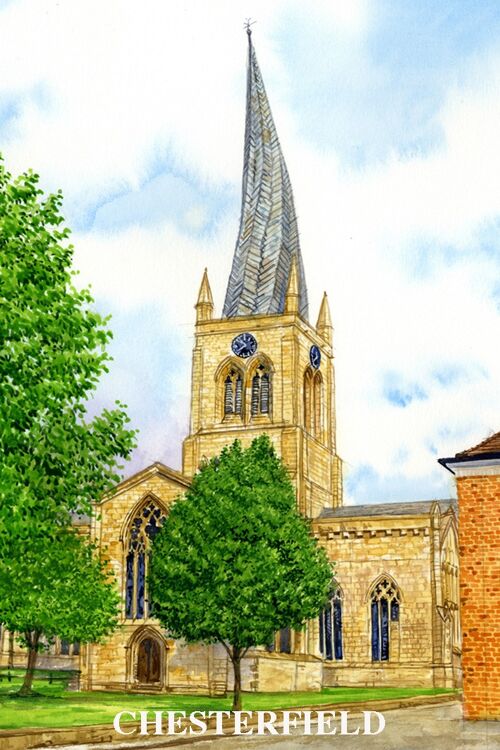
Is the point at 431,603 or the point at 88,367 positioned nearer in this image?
the point at 88,367

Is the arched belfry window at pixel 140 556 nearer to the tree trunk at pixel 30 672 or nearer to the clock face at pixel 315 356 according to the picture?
the tree trunk at pixel 30 672

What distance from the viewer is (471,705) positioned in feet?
84.2

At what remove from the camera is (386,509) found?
60.9 metres

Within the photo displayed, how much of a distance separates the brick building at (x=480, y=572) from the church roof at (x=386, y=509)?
30.7 metres

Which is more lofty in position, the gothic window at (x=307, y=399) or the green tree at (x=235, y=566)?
the gothic window at (x=307, y=399)

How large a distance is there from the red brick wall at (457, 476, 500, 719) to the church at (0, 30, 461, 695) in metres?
21.7

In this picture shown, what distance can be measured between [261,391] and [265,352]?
2.39 meters

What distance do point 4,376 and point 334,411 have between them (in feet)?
160

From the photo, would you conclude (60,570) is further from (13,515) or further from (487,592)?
(487,592)

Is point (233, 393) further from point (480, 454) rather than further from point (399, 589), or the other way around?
point (480, 454)

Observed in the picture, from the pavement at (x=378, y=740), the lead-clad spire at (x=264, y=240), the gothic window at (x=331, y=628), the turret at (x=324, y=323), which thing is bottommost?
the pavement at (x=378, y=740)

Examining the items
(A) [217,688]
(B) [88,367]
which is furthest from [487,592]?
(A) [217,688]

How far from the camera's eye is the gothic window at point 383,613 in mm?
55344

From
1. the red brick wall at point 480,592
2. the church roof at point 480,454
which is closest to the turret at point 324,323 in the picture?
the church roof at point 480,454
